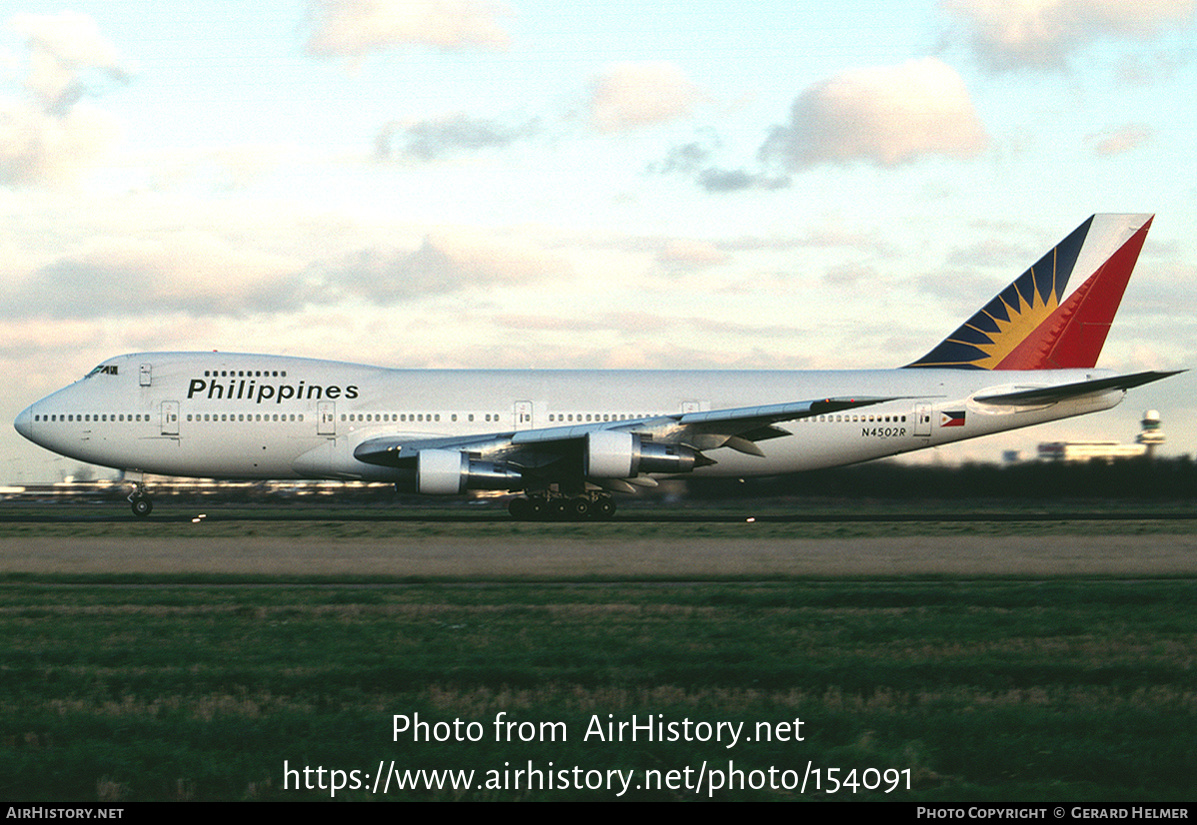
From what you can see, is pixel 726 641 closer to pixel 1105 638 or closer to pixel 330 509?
pixel 1105 638

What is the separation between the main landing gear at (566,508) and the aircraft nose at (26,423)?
1285 cm

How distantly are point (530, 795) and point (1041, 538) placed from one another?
19989 millimetres

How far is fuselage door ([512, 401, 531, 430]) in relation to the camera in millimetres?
32031

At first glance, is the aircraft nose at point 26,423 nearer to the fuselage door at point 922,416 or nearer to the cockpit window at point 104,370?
the cockpit window at point 104,370

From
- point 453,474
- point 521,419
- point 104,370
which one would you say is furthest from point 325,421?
point 104,370

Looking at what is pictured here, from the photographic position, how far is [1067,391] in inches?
1277

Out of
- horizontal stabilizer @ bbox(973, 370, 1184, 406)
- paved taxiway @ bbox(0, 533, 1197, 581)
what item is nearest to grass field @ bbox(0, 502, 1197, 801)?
paved taxiway @ bbox(0, 533, 1197, 581)

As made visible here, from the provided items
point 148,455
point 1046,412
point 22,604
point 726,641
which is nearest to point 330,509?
point 148,455

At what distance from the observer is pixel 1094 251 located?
3572 centimetres

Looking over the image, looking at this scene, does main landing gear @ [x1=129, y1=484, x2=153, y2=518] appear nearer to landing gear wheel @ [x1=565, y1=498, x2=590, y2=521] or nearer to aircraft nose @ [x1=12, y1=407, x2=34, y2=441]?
aircraft nose @ [x1=12, y1=407, x2=34, y2=441]

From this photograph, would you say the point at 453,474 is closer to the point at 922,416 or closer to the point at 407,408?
the point at 407,408

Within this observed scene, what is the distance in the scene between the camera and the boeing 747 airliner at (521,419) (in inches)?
1195

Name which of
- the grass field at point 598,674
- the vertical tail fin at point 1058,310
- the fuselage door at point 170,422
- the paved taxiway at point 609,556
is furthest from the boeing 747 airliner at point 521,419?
the grass field at point 598,674

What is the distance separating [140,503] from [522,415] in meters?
10.3
